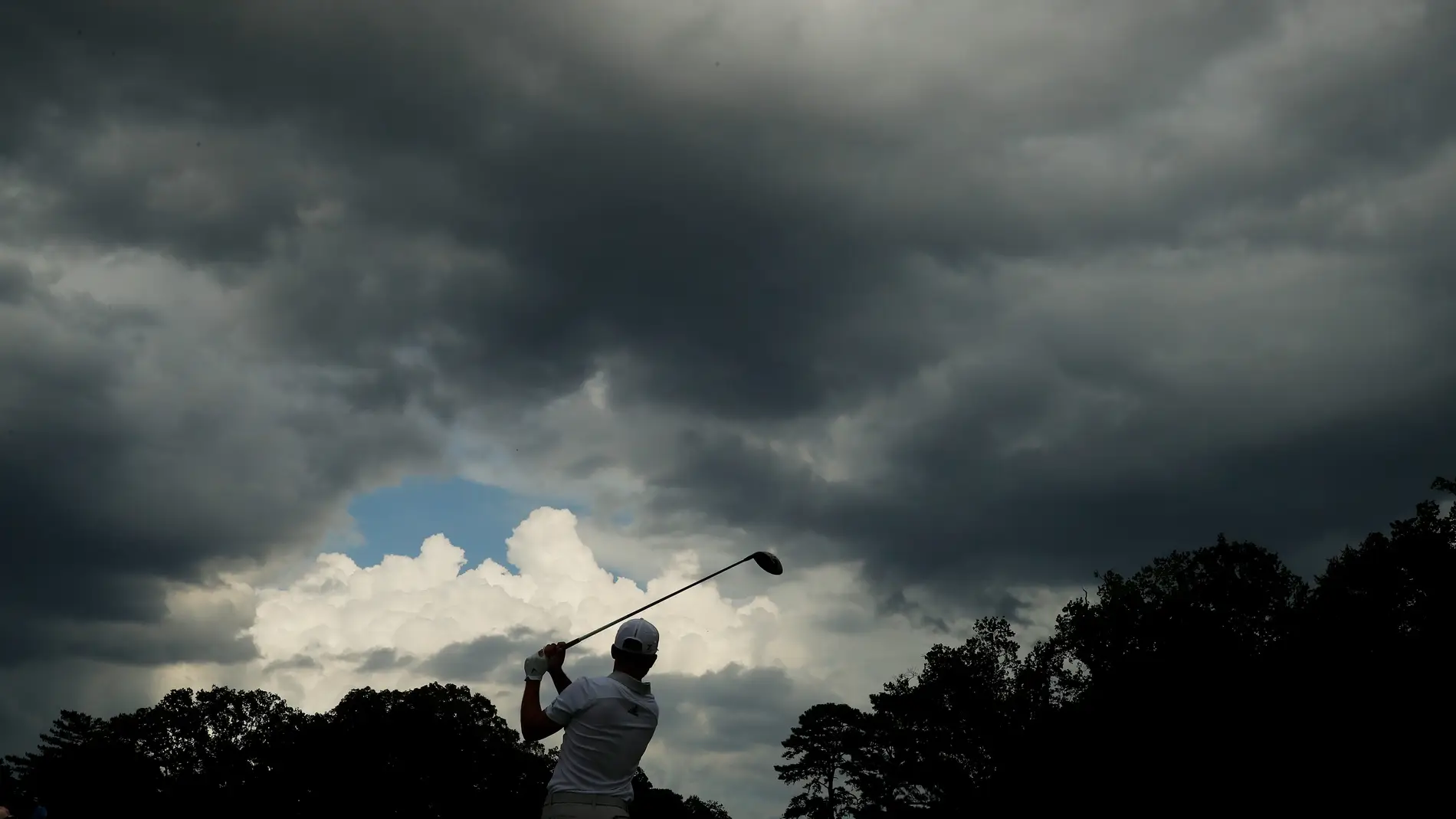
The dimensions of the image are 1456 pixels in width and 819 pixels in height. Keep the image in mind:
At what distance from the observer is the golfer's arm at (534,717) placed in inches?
337

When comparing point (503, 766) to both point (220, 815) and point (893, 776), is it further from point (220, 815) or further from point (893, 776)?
point (893, 776)

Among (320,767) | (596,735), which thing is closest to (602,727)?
(596,735)

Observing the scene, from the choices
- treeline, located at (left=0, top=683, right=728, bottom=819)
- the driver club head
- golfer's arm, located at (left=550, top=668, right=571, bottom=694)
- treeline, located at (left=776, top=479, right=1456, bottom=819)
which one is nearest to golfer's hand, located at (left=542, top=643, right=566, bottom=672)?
golfer's arm, located at (left=550, top=668, right=571, bottom=694)

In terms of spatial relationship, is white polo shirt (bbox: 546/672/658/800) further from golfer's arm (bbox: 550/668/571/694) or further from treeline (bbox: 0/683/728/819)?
treeline (bbox: 0/683/728/819)

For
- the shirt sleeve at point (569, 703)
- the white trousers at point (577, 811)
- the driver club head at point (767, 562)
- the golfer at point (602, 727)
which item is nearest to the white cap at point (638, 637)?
the golfer at point (602, 727)

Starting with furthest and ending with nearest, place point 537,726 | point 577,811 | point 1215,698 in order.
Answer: point 1215,698 < point 537,726 < point 577,811

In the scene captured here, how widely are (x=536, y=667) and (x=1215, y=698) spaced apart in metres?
59.1

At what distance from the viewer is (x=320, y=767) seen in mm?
85312

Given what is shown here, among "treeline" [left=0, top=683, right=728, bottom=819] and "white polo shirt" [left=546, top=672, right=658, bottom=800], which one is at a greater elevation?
"treeline" [left=0, top=683, right=728, bottom=819]

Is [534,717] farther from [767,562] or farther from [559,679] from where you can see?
[767,562]

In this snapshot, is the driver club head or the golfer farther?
the driver club head

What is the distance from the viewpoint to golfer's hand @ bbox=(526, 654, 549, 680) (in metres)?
9.00

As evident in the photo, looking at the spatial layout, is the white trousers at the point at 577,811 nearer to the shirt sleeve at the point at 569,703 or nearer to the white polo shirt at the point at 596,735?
the white polo shirt at the point at 596,735

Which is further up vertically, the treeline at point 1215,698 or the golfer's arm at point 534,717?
the treeline at point 1215,698
